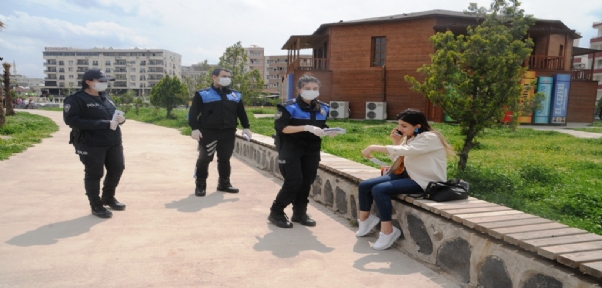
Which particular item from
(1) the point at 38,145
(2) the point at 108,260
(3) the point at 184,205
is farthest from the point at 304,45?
(2) the point at 108,260

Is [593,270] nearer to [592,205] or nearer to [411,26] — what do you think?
[592,205]

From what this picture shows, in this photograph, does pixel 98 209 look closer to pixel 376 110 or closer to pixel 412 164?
pixel 412 164

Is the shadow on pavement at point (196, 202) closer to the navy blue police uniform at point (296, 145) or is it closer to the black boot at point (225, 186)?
the black boot at point (225, 186)

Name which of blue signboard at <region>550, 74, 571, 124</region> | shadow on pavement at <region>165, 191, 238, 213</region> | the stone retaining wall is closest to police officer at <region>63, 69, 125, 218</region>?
shadow on pavement at <region>165, 191, 238, 213</region>

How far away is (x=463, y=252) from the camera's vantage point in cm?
339

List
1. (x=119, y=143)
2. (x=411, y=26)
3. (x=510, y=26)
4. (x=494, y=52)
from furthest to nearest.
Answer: (x=411, y=26)
(x=510, y=26)
(x=494, y=52)
(x=119, y=143)

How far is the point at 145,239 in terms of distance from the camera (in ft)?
14.1

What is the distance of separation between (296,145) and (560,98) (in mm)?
23449

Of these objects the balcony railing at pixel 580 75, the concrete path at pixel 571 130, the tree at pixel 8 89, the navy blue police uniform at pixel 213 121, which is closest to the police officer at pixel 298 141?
the navy blue police uniform at pixel 213 121

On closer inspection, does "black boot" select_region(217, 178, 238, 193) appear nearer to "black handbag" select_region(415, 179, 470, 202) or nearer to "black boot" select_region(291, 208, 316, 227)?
"black boot" select_region(291, 208, 316, 227)

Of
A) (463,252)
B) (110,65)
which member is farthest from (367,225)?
(110,65)

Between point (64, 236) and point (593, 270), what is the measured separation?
4.34 metres

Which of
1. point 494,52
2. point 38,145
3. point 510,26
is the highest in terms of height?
point 510,26

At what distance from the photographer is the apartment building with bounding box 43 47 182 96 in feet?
382
